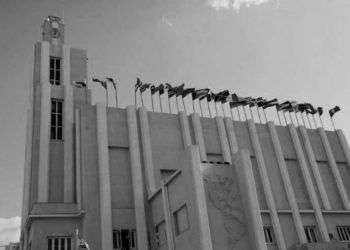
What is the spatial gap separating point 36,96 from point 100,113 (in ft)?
26.3

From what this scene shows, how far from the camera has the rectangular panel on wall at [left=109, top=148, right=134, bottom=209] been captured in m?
37.2

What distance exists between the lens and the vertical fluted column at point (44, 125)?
37.6 m

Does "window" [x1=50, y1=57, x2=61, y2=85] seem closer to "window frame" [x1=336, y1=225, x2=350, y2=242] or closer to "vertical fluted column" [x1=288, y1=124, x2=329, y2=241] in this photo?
"vertical fluted column" [x1=288, y1=124, x2=329, y2=241]

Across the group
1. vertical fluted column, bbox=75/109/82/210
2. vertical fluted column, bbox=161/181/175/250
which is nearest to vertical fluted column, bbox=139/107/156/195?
vertical fluted column, bbox=161/181/175/250

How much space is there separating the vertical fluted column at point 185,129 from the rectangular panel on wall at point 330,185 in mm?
17360

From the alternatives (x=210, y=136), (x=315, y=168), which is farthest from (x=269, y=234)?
(x=210, y=136)

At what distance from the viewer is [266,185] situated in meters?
43.1

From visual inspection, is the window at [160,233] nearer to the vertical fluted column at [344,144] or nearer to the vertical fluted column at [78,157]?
the vertical fluted column at [78,157]

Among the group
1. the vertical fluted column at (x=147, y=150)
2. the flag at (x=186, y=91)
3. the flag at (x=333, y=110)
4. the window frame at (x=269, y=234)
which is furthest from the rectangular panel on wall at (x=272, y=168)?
the vertical fluted column at (x=147, y=150)

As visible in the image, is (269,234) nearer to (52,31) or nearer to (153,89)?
(153,89)

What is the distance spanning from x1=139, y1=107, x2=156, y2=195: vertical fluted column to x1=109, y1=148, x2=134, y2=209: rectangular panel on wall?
171 centimetres

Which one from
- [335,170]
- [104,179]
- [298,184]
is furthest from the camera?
[335,170]

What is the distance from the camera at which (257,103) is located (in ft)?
167

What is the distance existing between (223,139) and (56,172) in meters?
18.1
